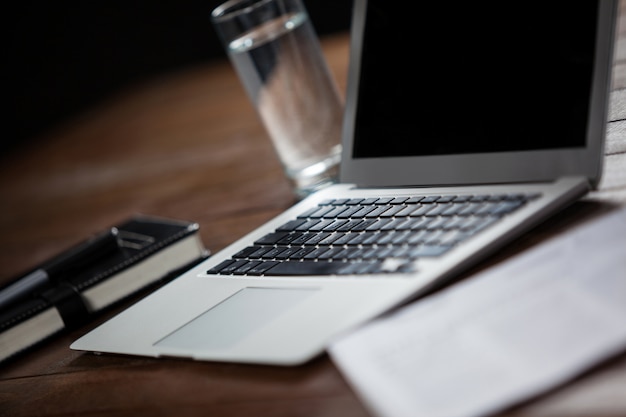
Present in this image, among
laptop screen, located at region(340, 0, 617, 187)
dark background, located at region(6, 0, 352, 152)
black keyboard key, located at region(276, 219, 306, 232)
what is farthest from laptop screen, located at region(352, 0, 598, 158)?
dark background, located at region(6, 0, 352, 152)

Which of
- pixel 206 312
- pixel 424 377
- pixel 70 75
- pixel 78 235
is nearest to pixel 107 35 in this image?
pixel 70 75

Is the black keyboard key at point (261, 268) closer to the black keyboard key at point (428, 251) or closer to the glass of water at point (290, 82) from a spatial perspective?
the black keyboard key at point (428, 251)

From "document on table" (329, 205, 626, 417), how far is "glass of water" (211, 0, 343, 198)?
47cm

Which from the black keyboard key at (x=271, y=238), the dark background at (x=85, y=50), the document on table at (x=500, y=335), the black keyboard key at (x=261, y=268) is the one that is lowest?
the document on table at (x=500, y=335)

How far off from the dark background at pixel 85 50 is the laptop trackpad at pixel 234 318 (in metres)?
3.16

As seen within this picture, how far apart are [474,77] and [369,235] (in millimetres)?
202

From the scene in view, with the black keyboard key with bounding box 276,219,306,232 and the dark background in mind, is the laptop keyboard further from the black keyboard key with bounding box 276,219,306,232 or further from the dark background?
the dark background

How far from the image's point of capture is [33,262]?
1317mm

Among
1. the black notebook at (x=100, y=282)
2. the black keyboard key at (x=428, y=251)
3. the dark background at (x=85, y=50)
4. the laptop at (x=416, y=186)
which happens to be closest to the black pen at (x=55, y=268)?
the black notebook at (x=100, y=282)

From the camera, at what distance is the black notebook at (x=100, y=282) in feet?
2.93

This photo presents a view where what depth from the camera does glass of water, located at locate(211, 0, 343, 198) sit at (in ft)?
3.48

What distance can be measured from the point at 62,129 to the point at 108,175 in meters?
0.88

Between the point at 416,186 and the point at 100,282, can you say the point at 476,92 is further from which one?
the point at 100,282

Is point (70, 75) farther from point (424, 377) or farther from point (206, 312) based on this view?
point (424, 377)
